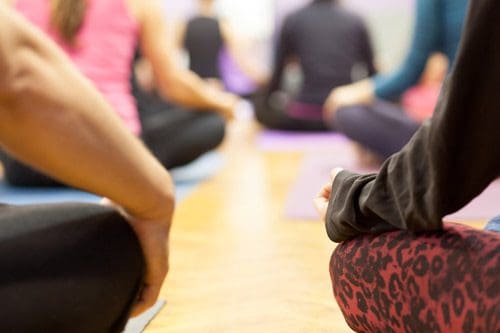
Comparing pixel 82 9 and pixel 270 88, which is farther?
pixel 270 88

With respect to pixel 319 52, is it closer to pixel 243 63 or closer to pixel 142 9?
pixel 243 63

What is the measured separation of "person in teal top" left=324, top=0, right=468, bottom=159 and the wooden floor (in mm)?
444

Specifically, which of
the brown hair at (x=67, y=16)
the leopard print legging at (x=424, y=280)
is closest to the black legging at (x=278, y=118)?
the brown hair at (x=67, y=16)

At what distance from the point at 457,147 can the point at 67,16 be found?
1.79 metres

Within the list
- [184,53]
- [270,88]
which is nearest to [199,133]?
[270,88]

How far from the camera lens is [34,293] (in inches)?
31.3

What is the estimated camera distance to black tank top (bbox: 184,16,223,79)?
18.4ft

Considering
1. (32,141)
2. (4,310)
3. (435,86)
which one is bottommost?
(435,86)

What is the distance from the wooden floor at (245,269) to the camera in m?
1.25

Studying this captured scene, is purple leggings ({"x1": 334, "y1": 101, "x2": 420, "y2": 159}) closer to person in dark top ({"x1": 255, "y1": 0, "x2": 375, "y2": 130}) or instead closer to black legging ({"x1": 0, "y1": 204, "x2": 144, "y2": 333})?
person in dark top ({"x1": 255, "y1": 0, "x2": 375, "y2": 130})

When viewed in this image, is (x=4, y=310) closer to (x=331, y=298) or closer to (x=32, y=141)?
(x=32, y=141)

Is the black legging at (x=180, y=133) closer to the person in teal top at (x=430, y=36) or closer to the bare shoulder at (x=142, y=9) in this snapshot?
the bare shoulder at (x=142, y=9)

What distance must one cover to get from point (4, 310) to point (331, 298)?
0.71 m

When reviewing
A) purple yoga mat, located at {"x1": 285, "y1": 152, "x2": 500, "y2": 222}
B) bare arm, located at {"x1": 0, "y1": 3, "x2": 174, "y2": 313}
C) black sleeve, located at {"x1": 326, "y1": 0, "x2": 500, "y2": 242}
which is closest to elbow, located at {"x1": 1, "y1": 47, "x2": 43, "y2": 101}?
bare arm, located at {"x1": 0, "y1": 3, "x2": 174, "y2": 313}
